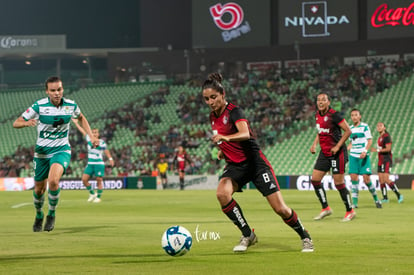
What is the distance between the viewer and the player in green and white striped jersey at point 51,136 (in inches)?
575

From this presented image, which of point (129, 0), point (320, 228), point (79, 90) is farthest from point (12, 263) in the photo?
point (129, 0)

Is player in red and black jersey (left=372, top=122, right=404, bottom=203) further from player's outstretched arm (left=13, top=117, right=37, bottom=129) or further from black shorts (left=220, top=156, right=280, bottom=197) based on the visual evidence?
black shorts (left=220, top=156, right=280, bottom=197)

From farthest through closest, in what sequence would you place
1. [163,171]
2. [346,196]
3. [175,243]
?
[163,171], [346,196], [175,243]

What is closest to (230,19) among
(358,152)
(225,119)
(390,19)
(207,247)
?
(390,19)

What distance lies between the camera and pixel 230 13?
60.7 m

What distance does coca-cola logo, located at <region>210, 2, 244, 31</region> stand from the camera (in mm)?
60656

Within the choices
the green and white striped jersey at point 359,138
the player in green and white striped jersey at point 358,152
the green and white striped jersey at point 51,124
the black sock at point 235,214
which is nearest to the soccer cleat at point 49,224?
the green and white striped jersey at point 51,124

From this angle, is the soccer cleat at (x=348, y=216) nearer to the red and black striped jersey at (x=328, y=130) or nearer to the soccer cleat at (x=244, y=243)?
the red and black striped jersey at (x=328, y=130)

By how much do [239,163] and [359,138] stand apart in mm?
12544

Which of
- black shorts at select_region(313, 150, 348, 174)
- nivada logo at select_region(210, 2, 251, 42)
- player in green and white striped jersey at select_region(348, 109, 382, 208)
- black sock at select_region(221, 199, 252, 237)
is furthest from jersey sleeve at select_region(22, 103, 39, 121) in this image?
nivada logo at select_region(210, 2, 251, 42)

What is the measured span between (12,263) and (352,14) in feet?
166

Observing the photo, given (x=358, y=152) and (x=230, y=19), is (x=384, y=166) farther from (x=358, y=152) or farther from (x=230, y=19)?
(x=230, y=19)

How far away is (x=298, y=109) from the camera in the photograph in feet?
173

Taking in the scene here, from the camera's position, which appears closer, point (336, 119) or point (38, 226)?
point (38, 226)
